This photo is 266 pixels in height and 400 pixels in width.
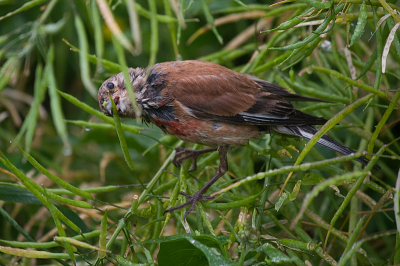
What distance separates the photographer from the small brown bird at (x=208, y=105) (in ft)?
9.08

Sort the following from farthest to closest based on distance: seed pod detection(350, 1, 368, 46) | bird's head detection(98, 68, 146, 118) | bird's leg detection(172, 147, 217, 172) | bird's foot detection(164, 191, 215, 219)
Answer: bird's leg detection(172, 147, 217, 172), bird's head detection(98, 68, 146, 118), bird's foot detection(164, 191, 215, 219), seed pod detection(350, 1, 368, 46)

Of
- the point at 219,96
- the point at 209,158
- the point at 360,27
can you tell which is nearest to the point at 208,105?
the point at 219,96

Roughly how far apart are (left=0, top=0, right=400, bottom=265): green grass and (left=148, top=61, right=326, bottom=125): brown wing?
17 centimetres

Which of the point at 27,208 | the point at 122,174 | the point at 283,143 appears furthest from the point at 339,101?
the point at 27,208

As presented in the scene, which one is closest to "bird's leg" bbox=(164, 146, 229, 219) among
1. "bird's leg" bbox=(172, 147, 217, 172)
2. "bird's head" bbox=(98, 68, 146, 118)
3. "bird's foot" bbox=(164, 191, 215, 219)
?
"bird's foot" bbox=(164, 191, 215, 219)

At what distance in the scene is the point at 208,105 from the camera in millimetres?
2834

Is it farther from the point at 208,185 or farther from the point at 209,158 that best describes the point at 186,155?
the point at 208,185

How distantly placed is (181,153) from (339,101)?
3.69ft

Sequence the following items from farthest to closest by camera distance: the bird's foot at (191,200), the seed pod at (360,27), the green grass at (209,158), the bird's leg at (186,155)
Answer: the bird's leg at (186,155), the bird's foot at (191,200), the seed pod at (360,27), the green grass at (209,158)

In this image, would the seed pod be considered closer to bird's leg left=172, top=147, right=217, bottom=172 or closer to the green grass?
the green grass

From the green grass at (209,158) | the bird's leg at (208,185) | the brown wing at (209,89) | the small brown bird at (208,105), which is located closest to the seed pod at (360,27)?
the green grass at (209,158)

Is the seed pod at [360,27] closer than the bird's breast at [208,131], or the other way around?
the seed pod at [360,27]

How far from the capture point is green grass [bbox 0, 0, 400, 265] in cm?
168

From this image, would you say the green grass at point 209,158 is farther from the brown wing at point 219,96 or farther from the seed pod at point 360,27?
the brown wing at point 219,96
